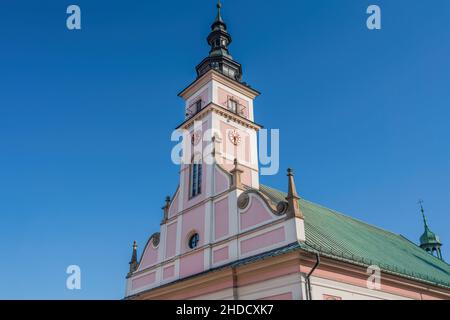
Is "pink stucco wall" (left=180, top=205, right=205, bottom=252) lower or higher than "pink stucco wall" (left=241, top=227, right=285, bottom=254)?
higher

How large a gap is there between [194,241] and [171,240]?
2.18 metres

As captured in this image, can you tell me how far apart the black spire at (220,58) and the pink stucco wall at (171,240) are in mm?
9902

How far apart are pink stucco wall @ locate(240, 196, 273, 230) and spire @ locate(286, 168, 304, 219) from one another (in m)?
1.25

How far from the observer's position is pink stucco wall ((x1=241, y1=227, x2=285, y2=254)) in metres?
17.6

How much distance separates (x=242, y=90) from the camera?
1097 inches

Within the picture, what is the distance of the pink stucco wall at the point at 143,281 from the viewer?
2443cm

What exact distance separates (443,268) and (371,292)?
15.7m

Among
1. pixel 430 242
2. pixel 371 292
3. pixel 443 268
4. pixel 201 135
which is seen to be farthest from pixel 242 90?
pixel 430 242

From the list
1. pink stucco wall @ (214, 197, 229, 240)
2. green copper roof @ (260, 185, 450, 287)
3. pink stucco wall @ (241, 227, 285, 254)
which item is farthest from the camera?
pink stucco wall @ (214, 197, 229, 240)

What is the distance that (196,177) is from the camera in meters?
24.5

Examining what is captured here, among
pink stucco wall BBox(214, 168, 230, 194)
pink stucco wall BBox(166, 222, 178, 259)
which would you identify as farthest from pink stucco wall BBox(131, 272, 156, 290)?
pink stucco wall BBox(214, 168, 230, 194)

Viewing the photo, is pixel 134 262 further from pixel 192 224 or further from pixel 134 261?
pixel 192 224

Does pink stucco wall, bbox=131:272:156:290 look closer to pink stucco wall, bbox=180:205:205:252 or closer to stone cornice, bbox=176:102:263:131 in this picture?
pink stucco wall, bbox=180:205:205:252
